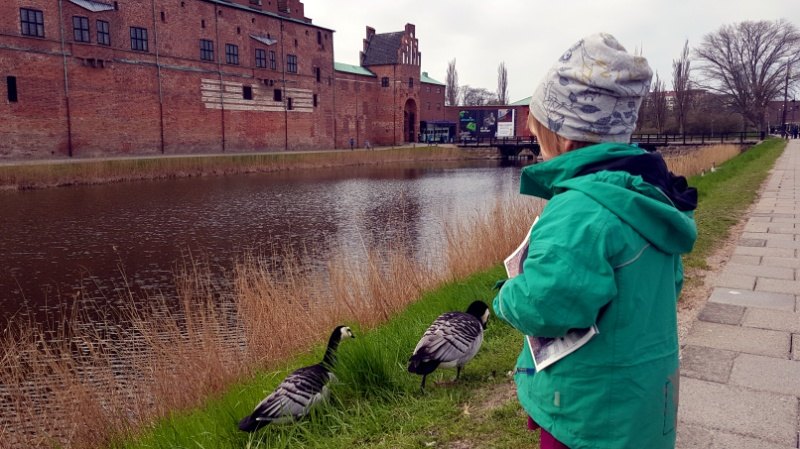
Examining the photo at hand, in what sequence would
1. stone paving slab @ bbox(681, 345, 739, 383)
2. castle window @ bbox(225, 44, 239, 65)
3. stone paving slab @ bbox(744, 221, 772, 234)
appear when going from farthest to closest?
1. castle window @ bbox(225, 44, 239, 65)
2. stone paving slab @ bbox(744, 221, 772, 234)
3. stone paving slab @ bbox(681, 345, 739, 383)

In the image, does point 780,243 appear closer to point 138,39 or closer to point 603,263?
point 603,263

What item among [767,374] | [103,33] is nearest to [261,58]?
[103,33]

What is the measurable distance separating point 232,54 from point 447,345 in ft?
121

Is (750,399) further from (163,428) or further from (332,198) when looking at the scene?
(332,198)

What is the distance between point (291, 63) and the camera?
4138 cm

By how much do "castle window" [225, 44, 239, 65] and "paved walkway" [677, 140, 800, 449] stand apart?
114ft

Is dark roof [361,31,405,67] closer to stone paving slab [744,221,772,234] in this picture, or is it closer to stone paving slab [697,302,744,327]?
stone paving slab [744,221,772,234]

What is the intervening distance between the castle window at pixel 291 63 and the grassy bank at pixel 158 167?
812cm

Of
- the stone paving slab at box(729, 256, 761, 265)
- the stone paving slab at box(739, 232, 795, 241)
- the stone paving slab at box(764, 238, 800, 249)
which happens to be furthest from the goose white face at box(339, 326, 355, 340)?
the stone paving slab at box(739, 232, 795, 241)

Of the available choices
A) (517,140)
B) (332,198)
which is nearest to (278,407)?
(332,198)

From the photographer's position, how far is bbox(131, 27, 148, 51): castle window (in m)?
30.7

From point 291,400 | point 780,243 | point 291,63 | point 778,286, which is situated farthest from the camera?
point 291,63

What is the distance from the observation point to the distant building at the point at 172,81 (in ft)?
87.6

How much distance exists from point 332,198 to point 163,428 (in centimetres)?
1658
